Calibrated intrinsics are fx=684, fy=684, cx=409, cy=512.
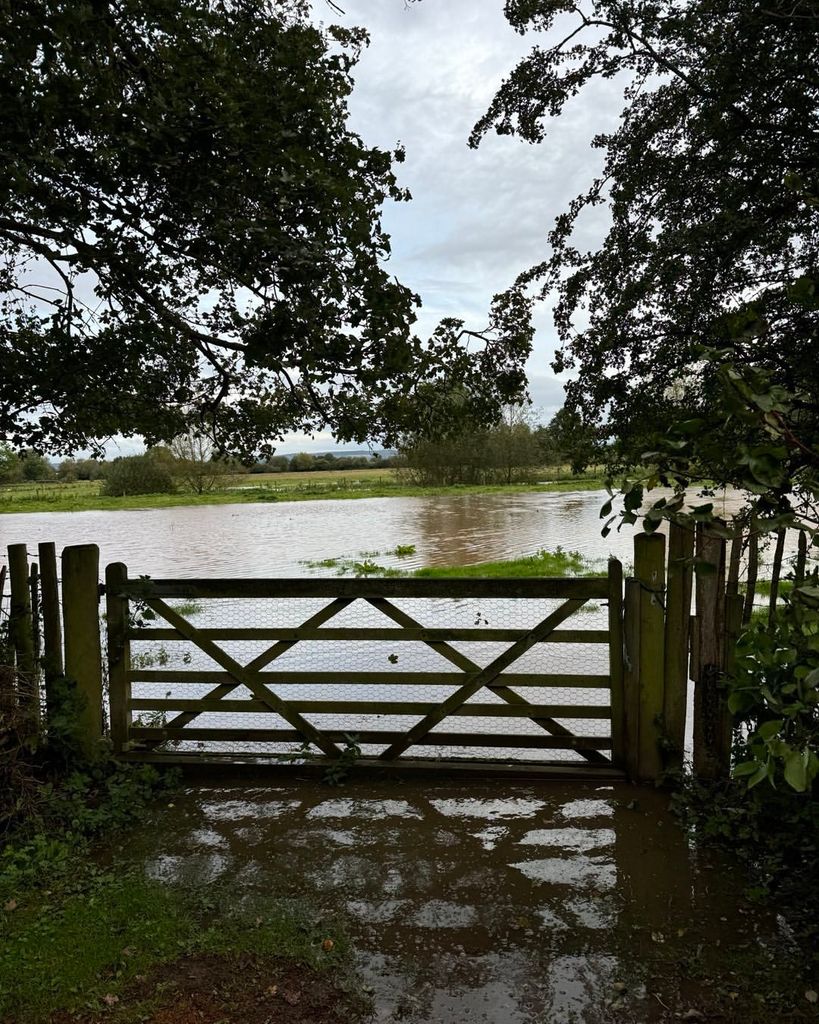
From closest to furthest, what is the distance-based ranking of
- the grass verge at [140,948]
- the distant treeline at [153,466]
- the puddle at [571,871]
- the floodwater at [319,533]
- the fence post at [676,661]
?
the grass verge at [140,948], the puddle at [571,871], the fence post at [676,661], the floodwater at [319,533], the distant treeline at [153,466]

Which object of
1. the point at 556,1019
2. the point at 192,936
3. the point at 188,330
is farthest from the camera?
the point at 188,330

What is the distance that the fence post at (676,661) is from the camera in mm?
4840

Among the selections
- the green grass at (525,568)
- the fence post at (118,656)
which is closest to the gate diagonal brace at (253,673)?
the fence post at (118,656)

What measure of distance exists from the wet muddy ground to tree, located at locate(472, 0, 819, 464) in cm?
391

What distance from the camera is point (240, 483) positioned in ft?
219

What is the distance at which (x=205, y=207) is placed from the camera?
14.0 feet

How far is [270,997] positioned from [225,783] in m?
2.46

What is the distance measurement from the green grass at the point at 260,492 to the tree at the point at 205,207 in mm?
36622

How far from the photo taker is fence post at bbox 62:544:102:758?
5222 mm

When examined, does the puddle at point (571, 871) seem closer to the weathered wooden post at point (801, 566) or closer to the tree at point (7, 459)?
the weathered wooden post at point (801, 566)

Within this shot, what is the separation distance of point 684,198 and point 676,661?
522 centimetres

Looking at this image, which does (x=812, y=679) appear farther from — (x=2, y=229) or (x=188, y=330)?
(x=2, y=229)

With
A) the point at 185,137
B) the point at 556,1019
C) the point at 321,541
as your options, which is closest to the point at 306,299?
the point at 185,137

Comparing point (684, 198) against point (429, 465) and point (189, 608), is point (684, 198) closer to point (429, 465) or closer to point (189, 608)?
point (189, 608)
